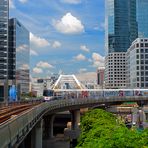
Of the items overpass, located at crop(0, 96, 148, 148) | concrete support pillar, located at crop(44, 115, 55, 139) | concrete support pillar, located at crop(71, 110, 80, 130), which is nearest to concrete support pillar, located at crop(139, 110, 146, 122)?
overpass, located at crop(0, 96, 148, 148)

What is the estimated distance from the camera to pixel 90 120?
67625 mm

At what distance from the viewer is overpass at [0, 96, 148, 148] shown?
2808cm

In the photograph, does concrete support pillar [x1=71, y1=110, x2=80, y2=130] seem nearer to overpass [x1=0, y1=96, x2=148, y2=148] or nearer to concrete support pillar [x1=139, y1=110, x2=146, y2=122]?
overpass [x1=0, y1=96, x2=148, y2=148]

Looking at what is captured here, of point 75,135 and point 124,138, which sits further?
point 75,135

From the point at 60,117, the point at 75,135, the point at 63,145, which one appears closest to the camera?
the point at 63,145

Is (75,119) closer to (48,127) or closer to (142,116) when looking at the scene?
(48,127)

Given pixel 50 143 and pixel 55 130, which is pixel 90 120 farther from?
pixel 55 130

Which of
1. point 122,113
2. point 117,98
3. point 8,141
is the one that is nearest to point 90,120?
point 8,141

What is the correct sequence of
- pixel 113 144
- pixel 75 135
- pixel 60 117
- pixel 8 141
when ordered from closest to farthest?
1. pixel 113 144
2. pixel 8 141
3. pixel 75 135
4. pixel 60 117

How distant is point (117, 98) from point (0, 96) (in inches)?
2040

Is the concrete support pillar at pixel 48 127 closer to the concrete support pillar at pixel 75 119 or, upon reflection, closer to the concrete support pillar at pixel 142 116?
the concrete support pillar at pixel 75 119

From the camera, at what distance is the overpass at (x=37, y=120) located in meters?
28.1

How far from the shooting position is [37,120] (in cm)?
5934

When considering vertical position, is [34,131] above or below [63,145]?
above
